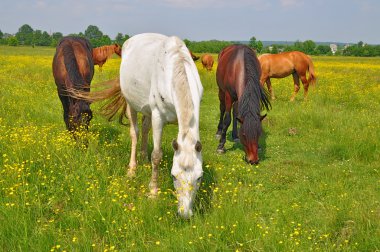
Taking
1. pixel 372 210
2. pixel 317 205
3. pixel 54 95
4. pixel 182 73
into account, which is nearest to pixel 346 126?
pixel 317 205

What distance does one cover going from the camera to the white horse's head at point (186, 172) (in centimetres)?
323

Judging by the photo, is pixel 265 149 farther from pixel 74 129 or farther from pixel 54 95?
pixel 54 95

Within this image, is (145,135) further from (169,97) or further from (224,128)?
(169,97)

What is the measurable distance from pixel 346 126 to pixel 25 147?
668cm

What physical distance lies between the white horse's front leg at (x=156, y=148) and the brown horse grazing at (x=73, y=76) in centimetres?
170

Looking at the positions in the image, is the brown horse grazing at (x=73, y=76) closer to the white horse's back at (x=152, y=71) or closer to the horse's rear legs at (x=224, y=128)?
the white horse's back at (x=152, y=71)

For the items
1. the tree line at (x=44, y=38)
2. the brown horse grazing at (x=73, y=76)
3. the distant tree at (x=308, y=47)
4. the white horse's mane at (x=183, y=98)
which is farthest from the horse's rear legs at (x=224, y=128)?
the distant tree at (x=308, y=47)

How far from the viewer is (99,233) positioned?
10.7 ft

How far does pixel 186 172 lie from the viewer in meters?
3.25

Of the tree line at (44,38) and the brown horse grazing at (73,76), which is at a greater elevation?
the tree line at (44,38)

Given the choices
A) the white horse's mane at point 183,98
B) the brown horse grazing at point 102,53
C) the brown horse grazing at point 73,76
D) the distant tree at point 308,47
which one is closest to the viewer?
the white horse's mane at point 183,98

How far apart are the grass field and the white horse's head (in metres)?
0.19

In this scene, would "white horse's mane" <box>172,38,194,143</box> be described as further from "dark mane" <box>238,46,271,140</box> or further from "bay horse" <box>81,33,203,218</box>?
"dark mane" <box>238,46,271,140</box>

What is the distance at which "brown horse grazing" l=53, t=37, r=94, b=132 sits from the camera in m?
5.53
